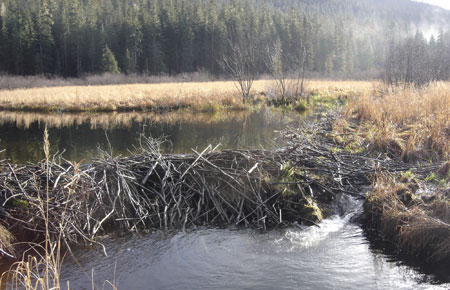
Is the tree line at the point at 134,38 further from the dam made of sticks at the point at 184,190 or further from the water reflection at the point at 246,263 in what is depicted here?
the water reflection at the point at 246,263

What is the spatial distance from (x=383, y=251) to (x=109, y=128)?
51.4 ft

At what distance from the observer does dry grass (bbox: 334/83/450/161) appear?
920cm

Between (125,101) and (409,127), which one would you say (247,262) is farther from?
(125,101)

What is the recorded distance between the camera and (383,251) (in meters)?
6.02

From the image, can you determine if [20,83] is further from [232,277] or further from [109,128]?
[232,277]

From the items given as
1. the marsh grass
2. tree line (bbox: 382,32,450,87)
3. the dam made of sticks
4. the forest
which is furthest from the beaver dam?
the forest

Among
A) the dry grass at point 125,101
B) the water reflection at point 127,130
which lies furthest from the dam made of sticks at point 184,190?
the dry grass at point 125,101

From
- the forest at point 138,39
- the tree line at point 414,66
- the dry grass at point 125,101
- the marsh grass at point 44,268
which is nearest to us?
the marsh grass at point 44,268

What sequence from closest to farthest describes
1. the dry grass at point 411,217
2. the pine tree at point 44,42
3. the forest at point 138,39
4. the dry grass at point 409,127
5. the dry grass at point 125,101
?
the dry grass at point 411,217
the dry grass at point 409,127
the dry grass at point 125,101
the forest at point 138,39
the pine tree at point 44,42

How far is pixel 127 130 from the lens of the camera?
18344 millimetres

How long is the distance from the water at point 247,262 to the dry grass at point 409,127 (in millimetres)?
3599

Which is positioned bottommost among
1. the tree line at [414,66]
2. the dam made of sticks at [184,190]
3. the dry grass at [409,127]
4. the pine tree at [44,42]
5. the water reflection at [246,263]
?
the water reflection at [246,263]

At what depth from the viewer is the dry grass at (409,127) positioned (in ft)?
30.2

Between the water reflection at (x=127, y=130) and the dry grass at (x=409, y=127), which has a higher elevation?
the dry grass at (x=409, y=127)
